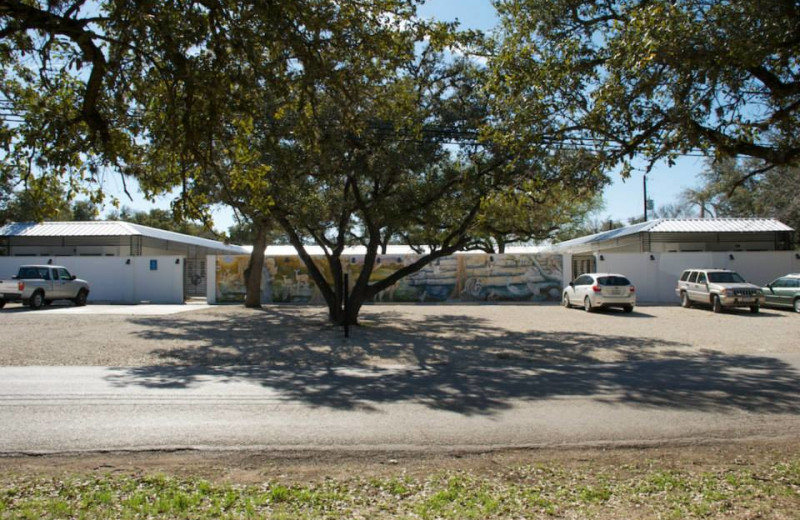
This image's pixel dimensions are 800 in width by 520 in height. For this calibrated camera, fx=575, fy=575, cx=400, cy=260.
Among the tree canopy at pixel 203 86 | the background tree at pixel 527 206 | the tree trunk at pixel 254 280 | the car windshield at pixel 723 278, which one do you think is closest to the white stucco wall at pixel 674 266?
the background tree at pixel 527 206

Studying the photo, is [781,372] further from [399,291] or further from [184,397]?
[399,291]

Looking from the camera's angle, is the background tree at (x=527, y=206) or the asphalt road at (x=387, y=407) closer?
the asphalt road at (x=387, y=407)

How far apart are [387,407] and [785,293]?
21.9m

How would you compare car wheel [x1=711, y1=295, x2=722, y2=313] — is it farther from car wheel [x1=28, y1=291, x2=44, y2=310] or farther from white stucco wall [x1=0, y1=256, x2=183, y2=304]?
car wheel [x1=28, y1=291, x2=44, y2=310]

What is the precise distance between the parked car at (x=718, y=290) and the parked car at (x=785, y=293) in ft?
3.55

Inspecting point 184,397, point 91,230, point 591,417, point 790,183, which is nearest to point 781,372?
point 591,417

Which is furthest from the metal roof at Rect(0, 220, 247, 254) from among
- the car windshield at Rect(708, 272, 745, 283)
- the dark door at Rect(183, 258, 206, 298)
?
the car windshield at Rect(708, 272, 745, 283)

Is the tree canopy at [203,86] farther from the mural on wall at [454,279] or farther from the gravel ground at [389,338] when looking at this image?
the mural on wall at [454,279]

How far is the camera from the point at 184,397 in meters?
7.84

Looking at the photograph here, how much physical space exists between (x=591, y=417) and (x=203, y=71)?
20.6 ft

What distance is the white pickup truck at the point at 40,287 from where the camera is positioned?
23469 mm

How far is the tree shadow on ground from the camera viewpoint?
25.9ft

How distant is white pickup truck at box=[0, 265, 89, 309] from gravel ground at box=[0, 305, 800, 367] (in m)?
3.08

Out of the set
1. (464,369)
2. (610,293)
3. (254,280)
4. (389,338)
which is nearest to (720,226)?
(610,293)
